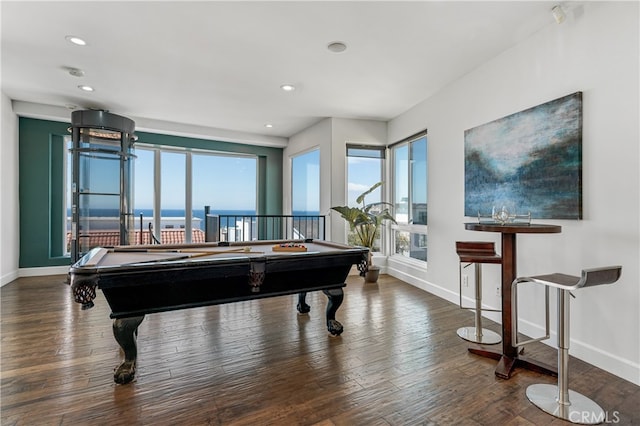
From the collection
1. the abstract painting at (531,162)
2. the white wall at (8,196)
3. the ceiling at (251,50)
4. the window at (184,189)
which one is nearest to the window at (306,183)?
the window at (184,189)

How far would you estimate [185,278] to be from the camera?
2.07m

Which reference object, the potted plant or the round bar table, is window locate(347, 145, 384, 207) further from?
the round bar table

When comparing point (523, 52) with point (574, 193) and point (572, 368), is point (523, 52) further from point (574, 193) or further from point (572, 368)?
point (572, 368)

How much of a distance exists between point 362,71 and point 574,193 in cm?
239

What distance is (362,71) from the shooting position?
3564 millimetres

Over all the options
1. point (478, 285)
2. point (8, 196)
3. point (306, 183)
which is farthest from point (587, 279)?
point (8, 196)

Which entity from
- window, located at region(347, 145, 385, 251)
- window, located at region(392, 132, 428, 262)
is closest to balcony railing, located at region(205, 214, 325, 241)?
window, located at region(347, 145, 385, 251)

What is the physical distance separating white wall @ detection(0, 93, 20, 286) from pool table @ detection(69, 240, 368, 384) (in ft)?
10.8

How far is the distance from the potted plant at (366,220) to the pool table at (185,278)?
1.99 m

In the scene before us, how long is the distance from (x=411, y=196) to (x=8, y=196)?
6069 millimetres

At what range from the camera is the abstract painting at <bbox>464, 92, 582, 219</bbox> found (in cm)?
248

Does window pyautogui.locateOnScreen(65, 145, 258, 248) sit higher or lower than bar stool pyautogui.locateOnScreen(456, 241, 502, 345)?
higher

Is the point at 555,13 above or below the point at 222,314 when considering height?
above

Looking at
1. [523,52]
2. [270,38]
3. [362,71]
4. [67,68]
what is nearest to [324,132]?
[362,71]
